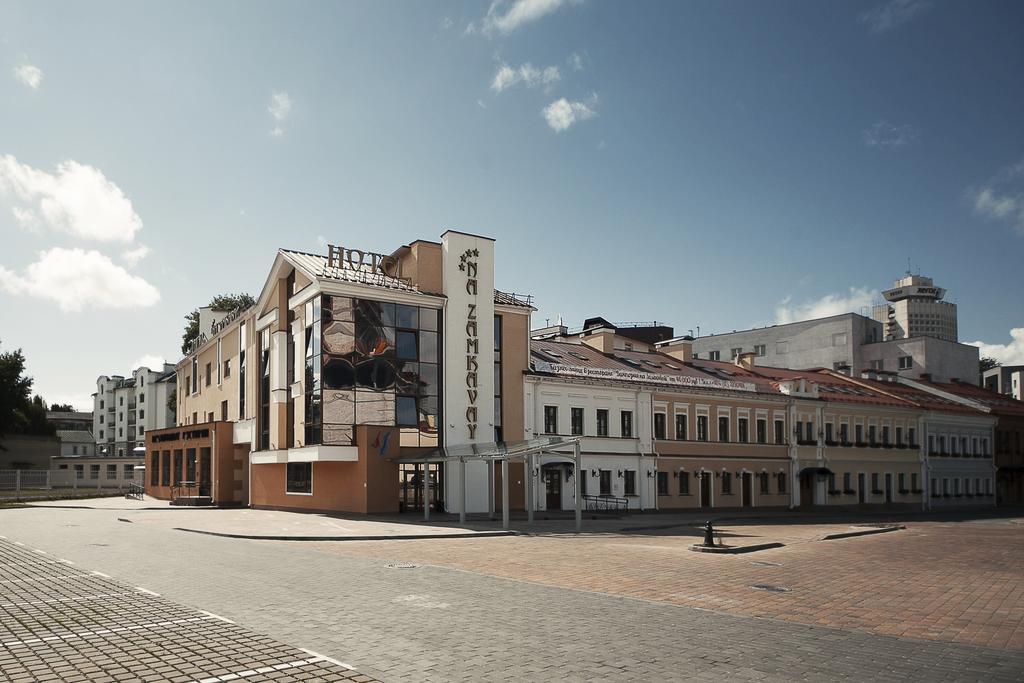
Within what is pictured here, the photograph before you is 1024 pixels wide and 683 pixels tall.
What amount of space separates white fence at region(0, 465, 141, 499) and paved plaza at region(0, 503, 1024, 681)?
42.7 m

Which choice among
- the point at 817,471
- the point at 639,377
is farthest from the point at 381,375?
the point at 817,471

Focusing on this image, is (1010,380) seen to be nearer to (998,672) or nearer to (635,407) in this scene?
(635,407)

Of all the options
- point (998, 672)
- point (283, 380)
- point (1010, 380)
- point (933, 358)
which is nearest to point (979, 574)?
point (998, 672)

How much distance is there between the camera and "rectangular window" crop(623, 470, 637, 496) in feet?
143

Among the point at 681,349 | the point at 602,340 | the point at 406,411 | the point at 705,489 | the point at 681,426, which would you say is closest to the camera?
the point at 406,411

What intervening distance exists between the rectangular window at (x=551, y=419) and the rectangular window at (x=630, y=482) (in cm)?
496

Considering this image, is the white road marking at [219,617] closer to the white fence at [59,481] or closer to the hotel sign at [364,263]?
the hotel sign at [364,263]

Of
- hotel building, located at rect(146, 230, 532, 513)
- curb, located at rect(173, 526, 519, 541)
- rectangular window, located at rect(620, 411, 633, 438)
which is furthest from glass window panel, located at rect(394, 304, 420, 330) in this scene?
curb, located at rect(173, 526, 519, 541)

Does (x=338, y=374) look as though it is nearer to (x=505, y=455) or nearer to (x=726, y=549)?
(x=505, y=455)

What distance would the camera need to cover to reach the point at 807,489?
52.8 meters

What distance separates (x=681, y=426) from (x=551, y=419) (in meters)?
8.82

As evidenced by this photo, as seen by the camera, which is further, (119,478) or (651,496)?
(119,478)

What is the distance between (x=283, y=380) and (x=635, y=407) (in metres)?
19.0

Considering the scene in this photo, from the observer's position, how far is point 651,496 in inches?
1743
